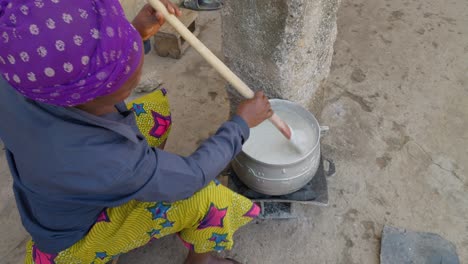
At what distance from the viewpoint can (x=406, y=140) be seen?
7.43 feet

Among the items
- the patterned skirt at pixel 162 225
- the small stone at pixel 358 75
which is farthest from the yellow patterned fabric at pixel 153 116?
the small stone at pixel 358 75

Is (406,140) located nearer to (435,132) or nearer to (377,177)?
(435,132)

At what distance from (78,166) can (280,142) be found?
90 cm

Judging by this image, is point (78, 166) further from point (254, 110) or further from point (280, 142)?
point (280, 142)

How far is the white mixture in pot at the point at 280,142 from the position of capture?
1588 millimetres

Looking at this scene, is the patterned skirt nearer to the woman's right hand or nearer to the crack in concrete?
the woman's right hand

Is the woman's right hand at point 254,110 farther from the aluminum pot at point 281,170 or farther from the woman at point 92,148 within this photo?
the aluminum pot at point 281,170

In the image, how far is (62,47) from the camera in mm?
808

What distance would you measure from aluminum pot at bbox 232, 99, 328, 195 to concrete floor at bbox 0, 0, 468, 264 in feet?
1.24

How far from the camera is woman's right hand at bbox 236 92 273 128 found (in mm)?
1372

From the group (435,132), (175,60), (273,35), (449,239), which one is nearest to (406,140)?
(435,132)

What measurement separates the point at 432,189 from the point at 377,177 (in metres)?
0.28

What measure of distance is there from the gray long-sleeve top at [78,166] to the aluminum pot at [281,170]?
0.95 ft

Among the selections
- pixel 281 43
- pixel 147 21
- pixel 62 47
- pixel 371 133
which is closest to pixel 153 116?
pixel 147 21
